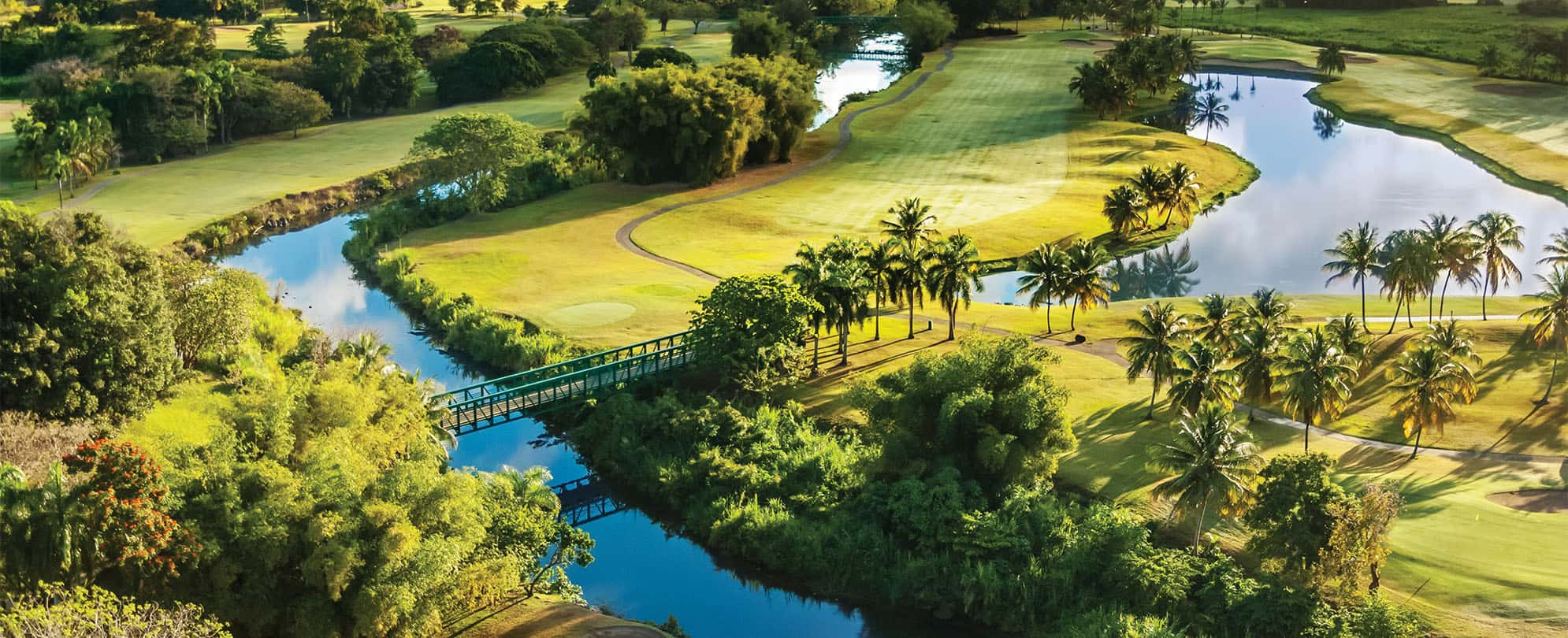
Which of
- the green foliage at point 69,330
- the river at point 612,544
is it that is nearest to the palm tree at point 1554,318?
the river at point 612,544

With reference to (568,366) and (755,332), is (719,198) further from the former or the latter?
(755,332)

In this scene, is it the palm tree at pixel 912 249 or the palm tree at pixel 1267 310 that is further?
the palm tree at pixel 912 249

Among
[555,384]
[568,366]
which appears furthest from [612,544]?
[568,366]

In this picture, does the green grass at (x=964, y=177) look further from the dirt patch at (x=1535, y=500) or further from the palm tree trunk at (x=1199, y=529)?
the dirt patch at (x=1535, y=500)

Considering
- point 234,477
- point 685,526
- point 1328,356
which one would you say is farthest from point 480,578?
point 1328,356

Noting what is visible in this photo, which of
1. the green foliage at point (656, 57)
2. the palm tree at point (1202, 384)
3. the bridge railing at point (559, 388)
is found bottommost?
the bridge railing at point (559, 388)

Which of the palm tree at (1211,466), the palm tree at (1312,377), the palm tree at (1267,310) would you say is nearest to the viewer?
the palm tree at (1211,466)
